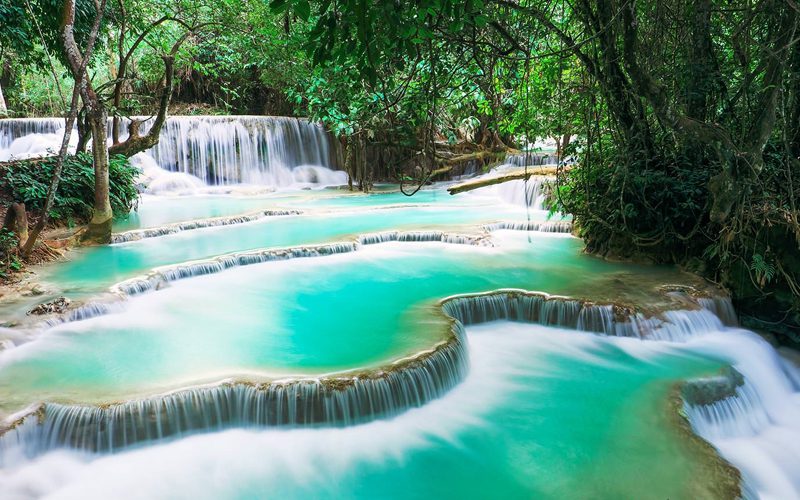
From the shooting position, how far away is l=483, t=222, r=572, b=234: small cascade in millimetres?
9406

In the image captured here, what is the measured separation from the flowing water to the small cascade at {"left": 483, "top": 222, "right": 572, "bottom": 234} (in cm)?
165

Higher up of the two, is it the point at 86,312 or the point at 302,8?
the point at 302,8

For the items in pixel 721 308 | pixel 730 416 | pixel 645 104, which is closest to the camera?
pixel 730 416

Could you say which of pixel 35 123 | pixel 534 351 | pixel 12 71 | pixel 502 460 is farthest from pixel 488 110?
pixel 12 71

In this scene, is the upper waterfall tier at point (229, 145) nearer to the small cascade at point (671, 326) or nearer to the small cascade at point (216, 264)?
the small cascade at point (216, 264)

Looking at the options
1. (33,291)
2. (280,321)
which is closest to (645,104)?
(280,321)

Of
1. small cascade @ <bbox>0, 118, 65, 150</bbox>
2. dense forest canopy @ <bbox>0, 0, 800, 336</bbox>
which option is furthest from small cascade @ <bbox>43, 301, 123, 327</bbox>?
small cascade @ <bbox>0, 118, 65, 150</bbox>

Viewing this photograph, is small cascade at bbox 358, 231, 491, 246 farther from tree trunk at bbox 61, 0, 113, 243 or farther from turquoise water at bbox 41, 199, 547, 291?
tree trunk at bbox 61, 0, 113, 243

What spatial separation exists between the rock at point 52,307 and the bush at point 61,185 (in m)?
4.18

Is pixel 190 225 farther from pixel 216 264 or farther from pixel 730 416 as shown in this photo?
pixel 730 416

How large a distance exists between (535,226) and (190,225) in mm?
6285

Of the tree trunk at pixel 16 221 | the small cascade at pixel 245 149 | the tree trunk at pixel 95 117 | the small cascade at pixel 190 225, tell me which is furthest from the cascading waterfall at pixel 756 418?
the small cascade at pixel 245 149

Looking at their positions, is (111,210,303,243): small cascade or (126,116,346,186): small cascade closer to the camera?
(111,210,303,243): small cascade

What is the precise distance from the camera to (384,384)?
4012 millimetres
